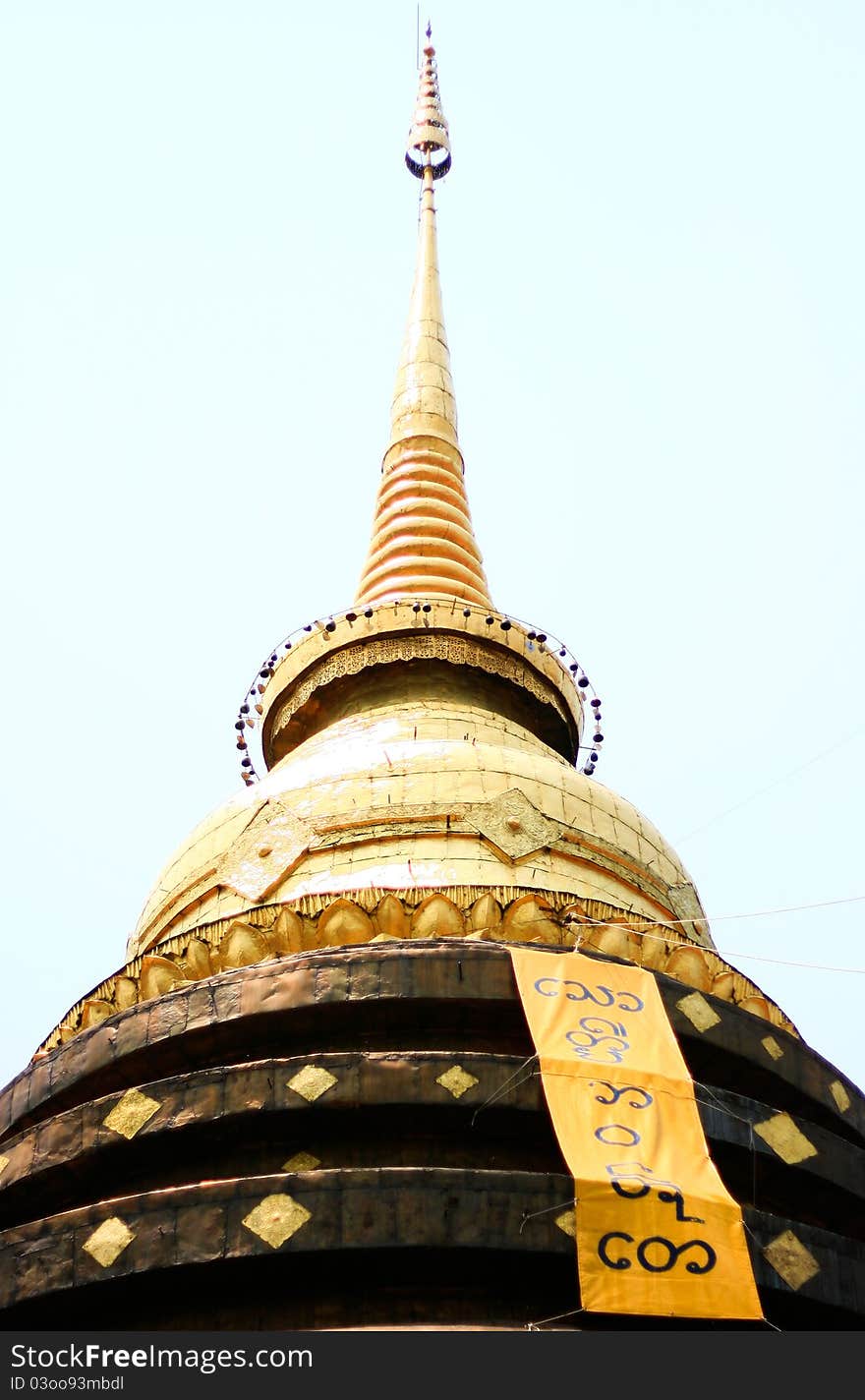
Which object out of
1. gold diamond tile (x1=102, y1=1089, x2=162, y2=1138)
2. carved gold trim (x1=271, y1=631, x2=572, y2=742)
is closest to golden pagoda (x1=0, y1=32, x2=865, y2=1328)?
gold diamond tile (x1=102, y1=1089, x2=162, y2=1138)

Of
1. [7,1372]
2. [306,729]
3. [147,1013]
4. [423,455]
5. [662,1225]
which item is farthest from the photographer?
[423,455]

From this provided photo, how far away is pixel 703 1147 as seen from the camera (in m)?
12.0

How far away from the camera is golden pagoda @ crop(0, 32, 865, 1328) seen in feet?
37.7

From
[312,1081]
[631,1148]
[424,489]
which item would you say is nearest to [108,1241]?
[312,1081]

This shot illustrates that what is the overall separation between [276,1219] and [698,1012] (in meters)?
3.22

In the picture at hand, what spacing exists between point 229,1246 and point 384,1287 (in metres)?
0.86

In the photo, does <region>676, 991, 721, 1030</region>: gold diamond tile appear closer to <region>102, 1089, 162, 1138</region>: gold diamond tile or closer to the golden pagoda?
the golden pagoda

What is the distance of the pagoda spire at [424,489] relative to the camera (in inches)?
813

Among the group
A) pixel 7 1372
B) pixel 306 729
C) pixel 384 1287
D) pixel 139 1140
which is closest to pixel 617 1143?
Result: pixel 384 1287

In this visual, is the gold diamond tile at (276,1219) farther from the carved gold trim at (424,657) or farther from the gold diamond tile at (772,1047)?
the carved gold trim at (424,657)

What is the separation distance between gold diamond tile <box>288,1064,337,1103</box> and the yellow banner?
124cm

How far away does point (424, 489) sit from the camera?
21.8 meters

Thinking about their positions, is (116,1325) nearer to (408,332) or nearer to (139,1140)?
(139,1140)

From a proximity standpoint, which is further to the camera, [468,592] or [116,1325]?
[468,592]
